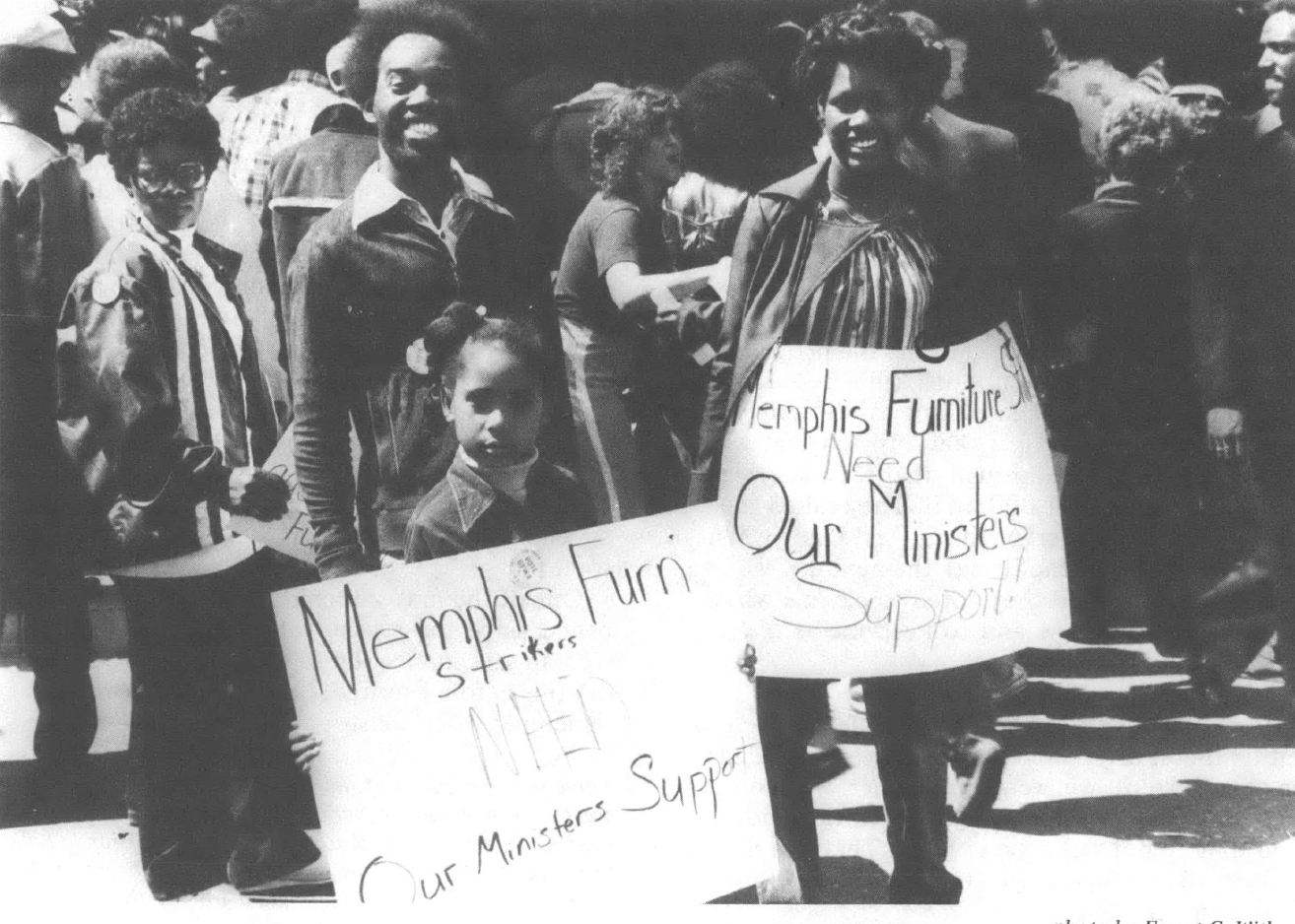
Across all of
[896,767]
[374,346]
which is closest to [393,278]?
[374,346]

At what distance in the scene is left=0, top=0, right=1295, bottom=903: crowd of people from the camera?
3.27 m

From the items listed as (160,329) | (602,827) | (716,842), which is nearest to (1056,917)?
(716,842)

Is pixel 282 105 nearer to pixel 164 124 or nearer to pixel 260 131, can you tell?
pixel 260 131

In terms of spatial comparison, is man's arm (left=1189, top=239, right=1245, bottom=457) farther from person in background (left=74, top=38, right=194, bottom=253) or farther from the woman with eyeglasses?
person in background (left=74, top=38, right=194, bottom=253)

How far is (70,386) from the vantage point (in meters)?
3.38

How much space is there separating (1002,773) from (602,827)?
104 cm

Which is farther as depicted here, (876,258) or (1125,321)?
(1125,321)

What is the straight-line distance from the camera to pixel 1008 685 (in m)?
3.41

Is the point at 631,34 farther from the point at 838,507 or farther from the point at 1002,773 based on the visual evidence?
the point at 1002,773

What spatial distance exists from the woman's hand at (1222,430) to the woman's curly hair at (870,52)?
44.0 inches

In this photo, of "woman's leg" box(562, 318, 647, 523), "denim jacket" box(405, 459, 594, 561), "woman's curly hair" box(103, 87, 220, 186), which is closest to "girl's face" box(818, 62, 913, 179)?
"woman's leg" box(562, 318, 647, 523)

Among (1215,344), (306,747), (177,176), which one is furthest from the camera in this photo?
(1215,344)

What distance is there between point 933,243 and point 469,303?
117 centimetres

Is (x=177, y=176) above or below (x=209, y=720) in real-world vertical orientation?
above
